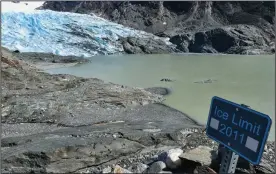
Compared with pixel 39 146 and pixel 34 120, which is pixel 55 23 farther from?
pixel 39 146

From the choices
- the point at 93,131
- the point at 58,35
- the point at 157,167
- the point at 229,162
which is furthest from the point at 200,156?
the point at 58,35

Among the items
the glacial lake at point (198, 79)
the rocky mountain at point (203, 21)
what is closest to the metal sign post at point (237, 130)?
the glacial lake at point (198, 79)

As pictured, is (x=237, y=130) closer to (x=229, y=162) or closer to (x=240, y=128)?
(x=240, y=128)

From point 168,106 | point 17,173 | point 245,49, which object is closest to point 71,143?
point 17,173

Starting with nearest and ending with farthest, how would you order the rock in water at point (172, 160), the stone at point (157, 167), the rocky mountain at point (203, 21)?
the stone at point (157, 167)
the rock in water at point (172, 160)
the rocky mountain at point (203, 21)

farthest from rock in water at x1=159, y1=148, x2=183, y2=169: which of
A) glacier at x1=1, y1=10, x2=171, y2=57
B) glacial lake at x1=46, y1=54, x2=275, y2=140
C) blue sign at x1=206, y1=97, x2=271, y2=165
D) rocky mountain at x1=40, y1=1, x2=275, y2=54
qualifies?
rocky mountain at x1=40, y1=1, x2=275, y2=54

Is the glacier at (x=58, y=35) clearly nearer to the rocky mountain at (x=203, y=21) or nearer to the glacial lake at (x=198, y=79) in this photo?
the rocky mountain at (x=203, y=21)

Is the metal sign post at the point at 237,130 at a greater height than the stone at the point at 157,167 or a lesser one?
greater
